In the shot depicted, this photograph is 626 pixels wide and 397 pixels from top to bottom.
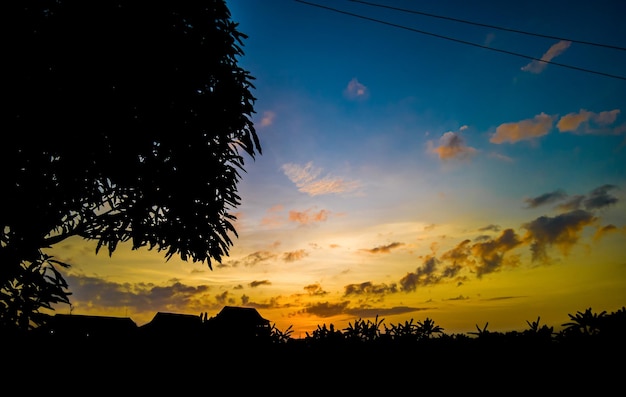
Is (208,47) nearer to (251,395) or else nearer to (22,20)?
(22,20)

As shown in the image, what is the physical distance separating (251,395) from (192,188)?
9.23m

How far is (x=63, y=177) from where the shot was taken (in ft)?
33.0

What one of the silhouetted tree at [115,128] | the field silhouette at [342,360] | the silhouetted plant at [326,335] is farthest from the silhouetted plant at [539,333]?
the silhouetted tree at [115,128]

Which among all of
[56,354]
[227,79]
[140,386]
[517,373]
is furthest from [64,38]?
[517,373]

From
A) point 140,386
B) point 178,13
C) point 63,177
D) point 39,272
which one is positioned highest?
point 178,13

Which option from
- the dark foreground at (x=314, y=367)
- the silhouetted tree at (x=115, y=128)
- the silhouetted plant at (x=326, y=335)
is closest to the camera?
the dark foreground at (x=314, y=367)

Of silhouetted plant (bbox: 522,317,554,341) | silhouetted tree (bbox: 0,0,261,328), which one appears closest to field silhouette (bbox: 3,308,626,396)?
silhouetted plant (bbox: 522,317,554,341)

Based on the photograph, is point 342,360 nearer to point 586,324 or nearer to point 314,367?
point 314,367

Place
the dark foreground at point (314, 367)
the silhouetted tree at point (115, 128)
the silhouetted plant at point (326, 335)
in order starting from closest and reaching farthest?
the dark foreground at point (314, 367)
the silhouetted plant at point (326, 335)
the silhouetted tree at point (115, 128)

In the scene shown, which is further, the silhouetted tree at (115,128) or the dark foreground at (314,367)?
the silhouetted tree at (115,128)

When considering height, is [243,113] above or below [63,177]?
above

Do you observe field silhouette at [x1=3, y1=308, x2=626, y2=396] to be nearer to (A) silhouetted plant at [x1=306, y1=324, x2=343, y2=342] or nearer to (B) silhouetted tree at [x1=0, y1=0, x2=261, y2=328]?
(A) silhouetted plant at [x1=306, y1=324, x2=343, y2=342]

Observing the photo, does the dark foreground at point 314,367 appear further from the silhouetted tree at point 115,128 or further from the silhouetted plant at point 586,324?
the silhouetted tree at point 115,128

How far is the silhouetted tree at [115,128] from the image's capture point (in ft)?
29.0
